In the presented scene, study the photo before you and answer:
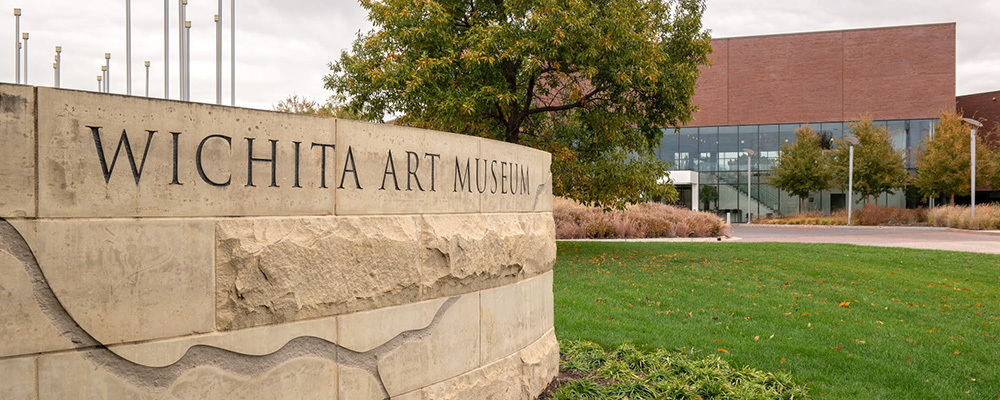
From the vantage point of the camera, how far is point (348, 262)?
3.17 meters

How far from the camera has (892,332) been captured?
746cm

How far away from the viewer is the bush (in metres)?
5.07

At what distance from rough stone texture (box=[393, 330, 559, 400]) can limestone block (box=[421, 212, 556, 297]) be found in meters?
0.52

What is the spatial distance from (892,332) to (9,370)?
811cm

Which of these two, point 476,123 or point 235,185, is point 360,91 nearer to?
point 476,123

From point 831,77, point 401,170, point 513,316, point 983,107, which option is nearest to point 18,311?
point 401,170

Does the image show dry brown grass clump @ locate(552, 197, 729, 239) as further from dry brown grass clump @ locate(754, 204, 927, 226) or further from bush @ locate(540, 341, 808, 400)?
dry brown grass clump @ locate(754, 204, 927, 226)

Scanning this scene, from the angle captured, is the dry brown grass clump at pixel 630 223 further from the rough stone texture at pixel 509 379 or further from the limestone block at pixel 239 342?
the limestone block at pixel 239 342

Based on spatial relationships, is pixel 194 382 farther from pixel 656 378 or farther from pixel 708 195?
pixel 708 195

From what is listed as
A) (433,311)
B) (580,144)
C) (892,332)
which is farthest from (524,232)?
(580,144)

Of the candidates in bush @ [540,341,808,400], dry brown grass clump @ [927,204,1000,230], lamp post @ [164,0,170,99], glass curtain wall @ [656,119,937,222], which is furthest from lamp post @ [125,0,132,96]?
glass curtain wall @ [656,119,937,222]

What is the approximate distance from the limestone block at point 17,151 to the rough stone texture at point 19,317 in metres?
0.14

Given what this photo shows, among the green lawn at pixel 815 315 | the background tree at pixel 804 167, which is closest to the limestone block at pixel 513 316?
the green lawn at pixel 815 315

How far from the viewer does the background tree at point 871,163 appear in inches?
1458
